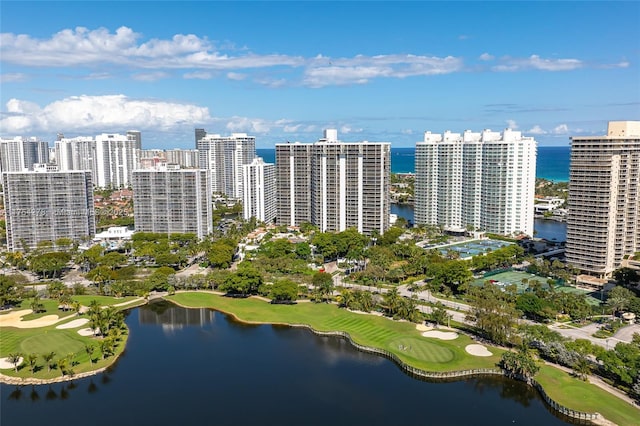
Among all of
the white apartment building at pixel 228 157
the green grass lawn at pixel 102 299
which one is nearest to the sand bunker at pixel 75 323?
the green grass lawn at pixel 102 299

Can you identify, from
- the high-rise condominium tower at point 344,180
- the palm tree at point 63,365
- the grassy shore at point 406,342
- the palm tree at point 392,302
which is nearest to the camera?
the grassy shore at point 406,342

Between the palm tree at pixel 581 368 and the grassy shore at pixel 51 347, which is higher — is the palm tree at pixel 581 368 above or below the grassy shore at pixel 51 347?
above

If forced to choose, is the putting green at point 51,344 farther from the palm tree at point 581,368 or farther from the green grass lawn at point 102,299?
the palm tree at point 581,368

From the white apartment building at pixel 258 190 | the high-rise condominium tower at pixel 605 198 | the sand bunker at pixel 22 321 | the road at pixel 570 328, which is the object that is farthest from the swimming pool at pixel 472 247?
the sand bunker at pixel 22 321

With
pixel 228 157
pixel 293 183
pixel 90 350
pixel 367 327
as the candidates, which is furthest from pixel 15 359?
pixel 228 157

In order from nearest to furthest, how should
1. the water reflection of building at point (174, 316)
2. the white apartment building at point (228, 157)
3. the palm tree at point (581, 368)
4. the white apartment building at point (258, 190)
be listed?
the palm tree at point (581, 368)
the water reflection of building at point (174, 316)
the white apartment building at point (258, 190)
the white apartment building at point (228, 157)

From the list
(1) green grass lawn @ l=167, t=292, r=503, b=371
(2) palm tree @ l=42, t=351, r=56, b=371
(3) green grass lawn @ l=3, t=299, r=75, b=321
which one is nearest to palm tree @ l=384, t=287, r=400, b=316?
(1) green grass lawn @ l=167, t=292, r=503, b=371

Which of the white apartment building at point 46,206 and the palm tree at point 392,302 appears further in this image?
the white apartment building at point 46,206

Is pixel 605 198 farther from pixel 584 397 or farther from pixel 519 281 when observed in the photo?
pixel 584 397
